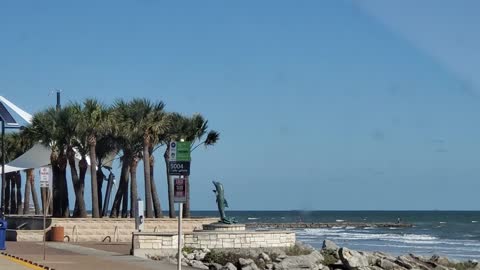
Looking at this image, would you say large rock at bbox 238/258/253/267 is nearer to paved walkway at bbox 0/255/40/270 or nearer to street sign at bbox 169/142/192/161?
paved walkway at bbox 0/255/40/270

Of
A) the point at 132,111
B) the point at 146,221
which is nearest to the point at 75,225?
the point at 146,221

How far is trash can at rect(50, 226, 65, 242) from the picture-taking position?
1592 inches

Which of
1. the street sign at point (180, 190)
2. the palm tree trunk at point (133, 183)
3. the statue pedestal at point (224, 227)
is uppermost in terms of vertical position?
the palm tree trunk at point (133, 183)

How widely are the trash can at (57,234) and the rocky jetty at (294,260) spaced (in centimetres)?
954

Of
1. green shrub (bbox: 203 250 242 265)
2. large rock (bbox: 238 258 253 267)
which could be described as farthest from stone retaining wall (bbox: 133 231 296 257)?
large rock (bbox: 238 258 253 267)

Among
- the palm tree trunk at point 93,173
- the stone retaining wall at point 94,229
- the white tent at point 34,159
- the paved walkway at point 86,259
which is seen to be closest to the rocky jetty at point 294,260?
the paved walkway at point 86,259

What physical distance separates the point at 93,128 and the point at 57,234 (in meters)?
7.27

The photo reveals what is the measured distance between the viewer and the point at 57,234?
133ft

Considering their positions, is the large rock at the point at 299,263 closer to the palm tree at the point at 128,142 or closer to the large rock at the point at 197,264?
the large rock at the point at 197,264

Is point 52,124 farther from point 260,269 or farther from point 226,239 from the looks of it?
point 260,269

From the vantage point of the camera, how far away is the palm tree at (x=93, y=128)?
45.5 metres

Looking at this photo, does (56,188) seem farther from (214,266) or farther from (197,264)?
(197,264)

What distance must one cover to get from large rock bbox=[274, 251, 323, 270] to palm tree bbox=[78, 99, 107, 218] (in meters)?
16.6

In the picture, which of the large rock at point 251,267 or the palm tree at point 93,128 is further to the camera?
the palm tree at point 93,128
